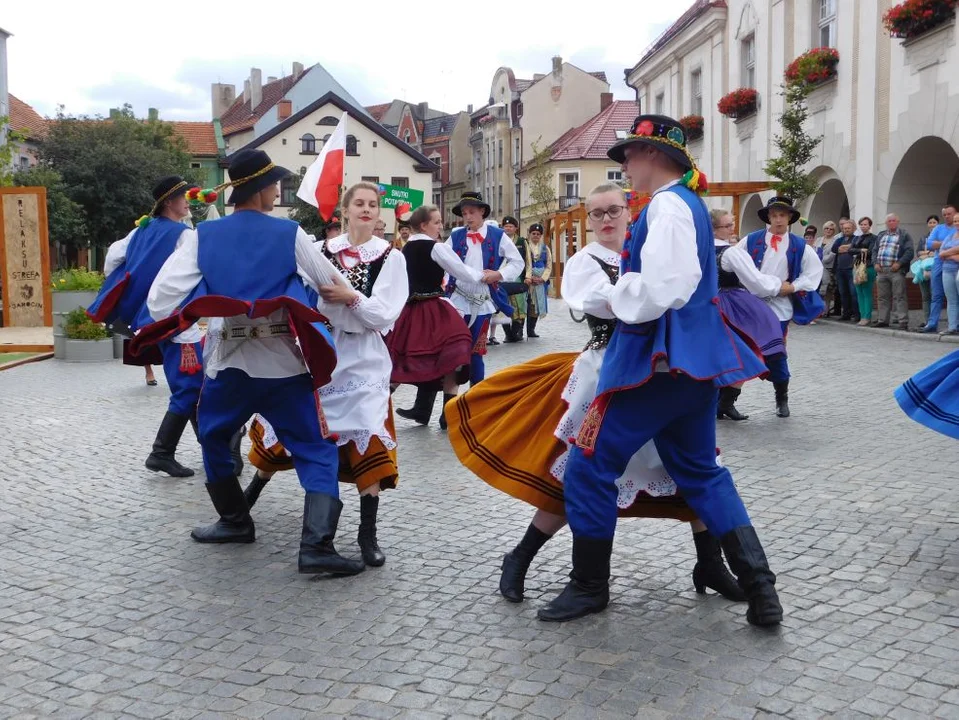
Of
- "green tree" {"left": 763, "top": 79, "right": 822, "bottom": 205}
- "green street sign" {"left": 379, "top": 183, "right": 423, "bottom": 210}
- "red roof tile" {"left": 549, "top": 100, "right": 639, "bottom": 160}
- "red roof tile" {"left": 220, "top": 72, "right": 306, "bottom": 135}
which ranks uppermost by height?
"red roof tile" {"left": 220, "top": 72, "right": 306, "bottom": 135}

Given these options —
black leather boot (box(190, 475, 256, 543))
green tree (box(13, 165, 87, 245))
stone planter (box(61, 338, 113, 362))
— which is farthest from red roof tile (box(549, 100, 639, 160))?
black leather boot (box(190, 475, 256, 543))

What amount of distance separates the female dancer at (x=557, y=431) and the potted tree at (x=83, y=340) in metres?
12.0

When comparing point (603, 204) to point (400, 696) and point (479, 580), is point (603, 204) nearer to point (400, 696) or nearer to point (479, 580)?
point (479, 580)

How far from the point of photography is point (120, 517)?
236 inches

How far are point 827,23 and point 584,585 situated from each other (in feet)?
65.6

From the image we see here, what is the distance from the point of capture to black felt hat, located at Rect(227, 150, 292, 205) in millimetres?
4762

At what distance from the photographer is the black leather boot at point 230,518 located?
5289mm

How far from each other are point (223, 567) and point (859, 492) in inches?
141

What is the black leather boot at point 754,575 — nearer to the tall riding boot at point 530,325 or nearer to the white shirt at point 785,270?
the white shirt at point 785,270

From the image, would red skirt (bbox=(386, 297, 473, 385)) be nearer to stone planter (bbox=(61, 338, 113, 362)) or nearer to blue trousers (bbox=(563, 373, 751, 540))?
blue trousers (bbox=(563, 373, 751, 540))

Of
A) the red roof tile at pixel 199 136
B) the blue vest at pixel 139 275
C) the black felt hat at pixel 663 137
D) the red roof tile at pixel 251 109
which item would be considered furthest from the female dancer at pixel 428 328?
the red roof tile at pixel 199 136

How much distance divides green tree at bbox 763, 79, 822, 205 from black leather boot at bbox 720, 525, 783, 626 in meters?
18.0

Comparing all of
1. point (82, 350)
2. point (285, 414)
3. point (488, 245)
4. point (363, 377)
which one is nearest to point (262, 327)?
point (285, 414)

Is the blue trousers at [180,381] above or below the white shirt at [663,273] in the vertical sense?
below
